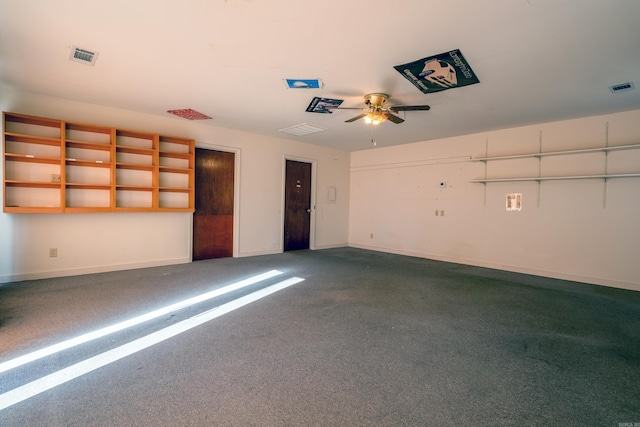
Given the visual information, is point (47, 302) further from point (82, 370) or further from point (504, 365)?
point (504, 365)

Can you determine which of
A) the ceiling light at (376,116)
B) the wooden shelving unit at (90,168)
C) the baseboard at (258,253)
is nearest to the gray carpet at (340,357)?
the wooden shelving unit at (90,168)

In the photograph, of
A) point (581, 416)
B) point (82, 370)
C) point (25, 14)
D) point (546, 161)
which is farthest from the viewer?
point (546, 161)

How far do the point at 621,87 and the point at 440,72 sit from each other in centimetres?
223

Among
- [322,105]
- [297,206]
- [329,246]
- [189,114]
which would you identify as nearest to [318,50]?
[322,105]

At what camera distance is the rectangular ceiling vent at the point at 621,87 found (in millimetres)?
3283

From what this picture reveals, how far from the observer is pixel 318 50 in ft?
8.87

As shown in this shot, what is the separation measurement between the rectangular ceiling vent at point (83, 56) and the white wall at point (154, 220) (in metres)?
1.63

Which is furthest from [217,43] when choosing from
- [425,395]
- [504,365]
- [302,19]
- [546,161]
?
[546,161]

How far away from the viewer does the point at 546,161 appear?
483cm

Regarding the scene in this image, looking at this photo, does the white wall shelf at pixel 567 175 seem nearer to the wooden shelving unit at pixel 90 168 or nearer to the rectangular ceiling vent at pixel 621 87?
the rectangular ceiling vent at pixel 621 87

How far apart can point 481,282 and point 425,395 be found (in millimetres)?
3160

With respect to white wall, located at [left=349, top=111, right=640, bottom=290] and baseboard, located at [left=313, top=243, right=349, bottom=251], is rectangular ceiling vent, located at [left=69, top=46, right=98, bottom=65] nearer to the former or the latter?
baseboard, located at [left=313, top=243, right=349, bottom=251]

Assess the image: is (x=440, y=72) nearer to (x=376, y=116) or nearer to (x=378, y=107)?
(x=378, y=107)

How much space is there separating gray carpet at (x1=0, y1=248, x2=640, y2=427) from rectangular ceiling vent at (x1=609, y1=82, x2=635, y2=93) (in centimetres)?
254
